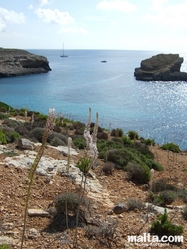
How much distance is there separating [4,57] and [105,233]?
3894 inches

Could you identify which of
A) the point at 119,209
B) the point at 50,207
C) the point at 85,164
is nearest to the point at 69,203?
the point at 50,207

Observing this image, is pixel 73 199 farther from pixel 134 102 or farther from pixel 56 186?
pixel 134 102

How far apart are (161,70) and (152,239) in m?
94.5

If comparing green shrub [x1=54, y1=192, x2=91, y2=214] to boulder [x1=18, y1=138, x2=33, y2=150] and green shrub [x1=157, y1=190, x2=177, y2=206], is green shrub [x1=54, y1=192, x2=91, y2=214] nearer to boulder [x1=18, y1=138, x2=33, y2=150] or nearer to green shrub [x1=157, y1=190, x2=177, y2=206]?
green shrub [x1=157, y1=190, x2=177, y2=206]

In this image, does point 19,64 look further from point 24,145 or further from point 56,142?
point 24,145

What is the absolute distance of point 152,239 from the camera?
561cm

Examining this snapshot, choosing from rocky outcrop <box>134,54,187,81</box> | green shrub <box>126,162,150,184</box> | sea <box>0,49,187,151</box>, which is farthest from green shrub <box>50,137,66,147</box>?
rocky outcrop <box>134,54,187,81</box>

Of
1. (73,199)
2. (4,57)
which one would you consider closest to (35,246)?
(73,199)

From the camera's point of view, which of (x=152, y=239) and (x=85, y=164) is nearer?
(x=152, y=239)

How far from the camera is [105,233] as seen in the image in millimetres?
5402

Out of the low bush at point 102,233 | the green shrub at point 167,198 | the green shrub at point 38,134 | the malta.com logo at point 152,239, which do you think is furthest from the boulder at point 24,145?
the malta.com logo at point 152,239

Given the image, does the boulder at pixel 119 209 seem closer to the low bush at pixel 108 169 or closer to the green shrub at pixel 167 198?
the green shrub at pixel 167 198

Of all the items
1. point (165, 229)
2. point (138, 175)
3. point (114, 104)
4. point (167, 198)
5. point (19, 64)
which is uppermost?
point (19, 64)

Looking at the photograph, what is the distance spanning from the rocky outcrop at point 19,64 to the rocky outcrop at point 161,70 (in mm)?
33755
